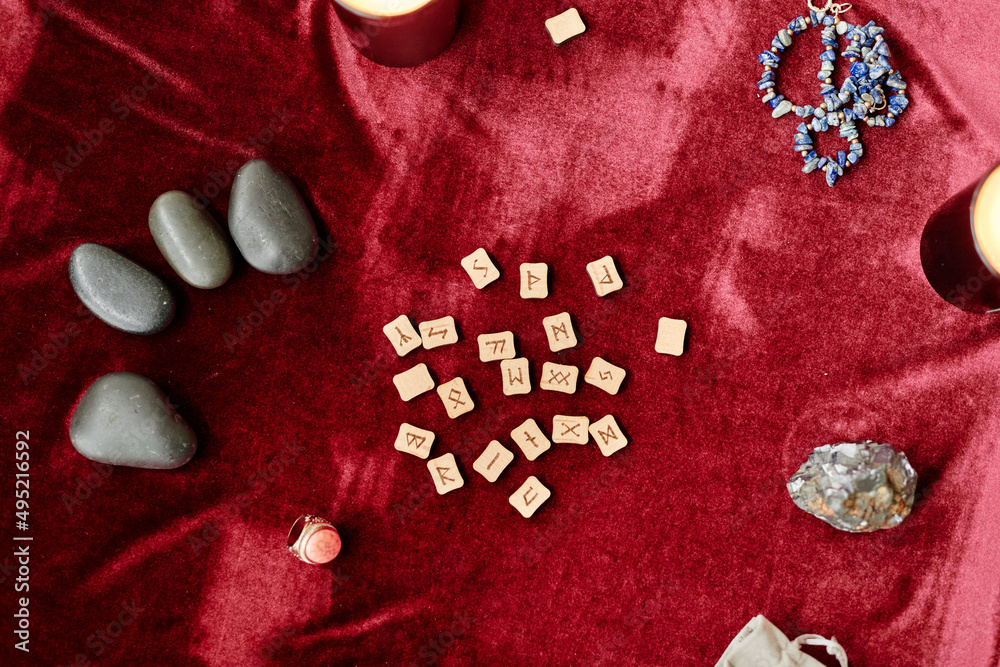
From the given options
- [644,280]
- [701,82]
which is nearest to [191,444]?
[644,280]

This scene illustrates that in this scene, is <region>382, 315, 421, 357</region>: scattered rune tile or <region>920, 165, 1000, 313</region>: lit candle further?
<region>382, 315, 421, 357</region>: scattered rune tile

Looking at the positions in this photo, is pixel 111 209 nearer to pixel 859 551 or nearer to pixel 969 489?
pixel 859 551

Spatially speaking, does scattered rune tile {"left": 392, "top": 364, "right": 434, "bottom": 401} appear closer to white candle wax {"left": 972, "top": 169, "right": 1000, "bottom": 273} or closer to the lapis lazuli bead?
the lapis lazuli bead

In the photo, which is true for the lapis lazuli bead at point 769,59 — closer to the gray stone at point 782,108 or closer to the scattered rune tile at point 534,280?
the gray stone at point 782,108

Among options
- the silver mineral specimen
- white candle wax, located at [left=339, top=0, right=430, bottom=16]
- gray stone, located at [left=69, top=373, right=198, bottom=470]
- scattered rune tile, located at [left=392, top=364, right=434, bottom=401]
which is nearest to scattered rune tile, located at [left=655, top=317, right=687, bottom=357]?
the silver mineral specimen

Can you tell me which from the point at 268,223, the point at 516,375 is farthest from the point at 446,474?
the point at 268,223
